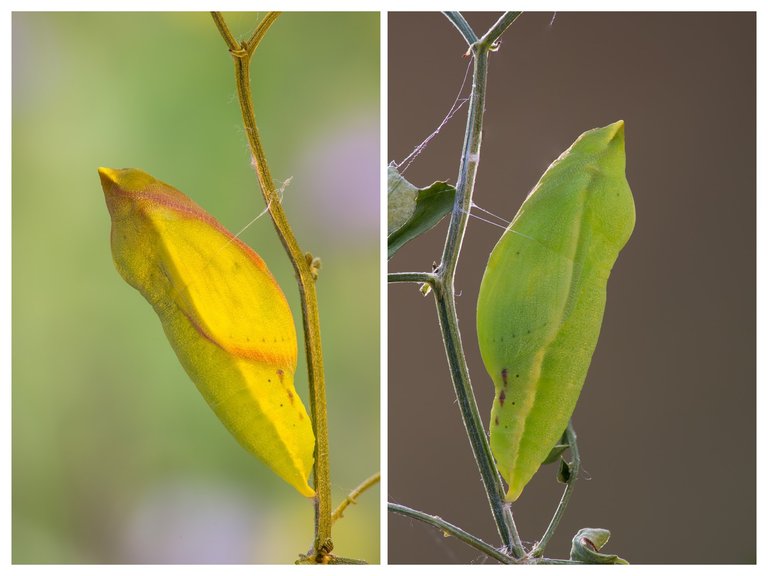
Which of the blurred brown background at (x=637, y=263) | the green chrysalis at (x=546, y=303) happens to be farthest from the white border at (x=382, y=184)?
the green chrysalis at (x=546, y=303)

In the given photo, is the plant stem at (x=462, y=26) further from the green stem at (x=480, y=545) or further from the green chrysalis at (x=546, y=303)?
the green stem at (x=480, y=545)

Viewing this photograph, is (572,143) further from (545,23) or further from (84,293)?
(84,293)

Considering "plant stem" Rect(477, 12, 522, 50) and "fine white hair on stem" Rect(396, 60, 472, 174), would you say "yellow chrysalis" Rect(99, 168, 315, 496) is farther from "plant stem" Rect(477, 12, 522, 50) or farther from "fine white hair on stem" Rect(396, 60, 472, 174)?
"plant stem" Rect(477, 12, 522, 50)

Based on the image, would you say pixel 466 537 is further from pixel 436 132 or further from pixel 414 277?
pixel 436 132

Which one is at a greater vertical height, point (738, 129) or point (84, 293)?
point (738, 129)

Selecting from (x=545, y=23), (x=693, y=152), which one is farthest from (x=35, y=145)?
(x=693, y=152)

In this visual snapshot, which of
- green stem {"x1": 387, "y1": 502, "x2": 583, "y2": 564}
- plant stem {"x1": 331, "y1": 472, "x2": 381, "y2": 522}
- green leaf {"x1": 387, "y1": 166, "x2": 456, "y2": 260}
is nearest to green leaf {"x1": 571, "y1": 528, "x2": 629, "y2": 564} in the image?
green stem {"x1": 387, "y1": 502, "x2": 583, "y2": 564}
